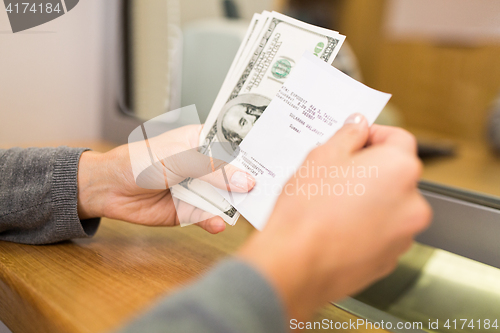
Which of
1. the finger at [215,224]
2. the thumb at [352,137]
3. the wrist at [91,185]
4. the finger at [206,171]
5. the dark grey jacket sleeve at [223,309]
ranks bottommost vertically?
the finger at [215,224]

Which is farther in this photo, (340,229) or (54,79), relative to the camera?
(54,79)

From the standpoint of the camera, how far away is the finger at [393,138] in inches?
10.6

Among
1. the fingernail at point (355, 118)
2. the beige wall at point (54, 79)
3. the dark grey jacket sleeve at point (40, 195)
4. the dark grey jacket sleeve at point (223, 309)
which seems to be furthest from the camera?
the beige wall at point (54, 79)

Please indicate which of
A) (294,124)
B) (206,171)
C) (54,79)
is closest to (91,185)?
(206,171)

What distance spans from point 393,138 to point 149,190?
0.30 meters

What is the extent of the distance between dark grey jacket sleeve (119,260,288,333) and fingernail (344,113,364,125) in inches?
7.1

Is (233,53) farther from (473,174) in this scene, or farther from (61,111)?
(473,174)

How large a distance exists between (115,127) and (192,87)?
0.87 ft

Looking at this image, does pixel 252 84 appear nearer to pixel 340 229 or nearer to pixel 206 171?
pixel 206 171

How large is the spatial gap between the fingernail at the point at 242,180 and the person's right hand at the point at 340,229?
0.13m

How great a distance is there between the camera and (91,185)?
0.45 meters

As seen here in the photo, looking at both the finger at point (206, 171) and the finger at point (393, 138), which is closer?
the finger at point (393, 138)

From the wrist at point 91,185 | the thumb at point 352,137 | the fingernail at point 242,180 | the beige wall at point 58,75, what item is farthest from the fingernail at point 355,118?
the beige wall at point 58,75

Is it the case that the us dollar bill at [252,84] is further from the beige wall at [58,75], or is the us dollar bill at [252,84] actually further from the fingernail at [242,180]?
the beige wall at [58,75]
